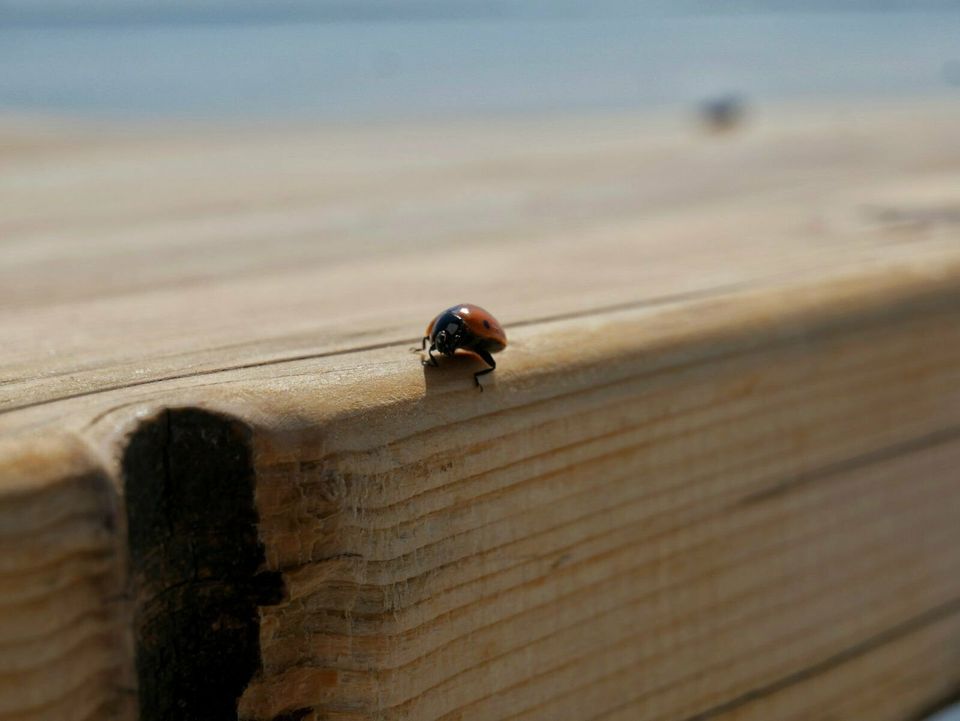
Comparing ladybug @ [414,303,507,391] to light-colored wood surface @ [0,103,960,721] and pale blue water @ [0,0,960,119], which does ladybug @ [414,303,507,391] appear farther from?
pale blue water @ [0,0,960,119]

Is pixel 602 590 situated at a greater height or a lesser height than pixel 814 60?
lesser

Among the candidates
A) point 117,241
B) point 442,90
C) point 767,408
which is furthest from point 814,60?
point 767,408

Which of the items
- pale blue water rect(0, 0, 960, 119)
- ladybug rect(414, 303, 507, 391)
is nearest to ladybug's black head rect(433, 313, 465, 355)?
ladybug rect(414, 303, 507, 391)

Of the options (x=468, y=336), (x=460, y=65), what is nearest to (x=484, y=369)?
(x=468, y=336)

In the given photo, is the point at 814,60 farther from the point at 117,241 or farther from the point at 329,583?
the point at 329,583

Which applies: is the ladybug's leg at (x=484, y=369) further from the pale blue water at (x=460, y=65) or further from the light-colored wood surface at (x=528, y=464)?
the pale blue water at (x=460, y=65)

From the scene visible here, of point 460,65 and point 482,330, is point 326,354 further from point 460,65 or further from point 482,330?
point 460,65

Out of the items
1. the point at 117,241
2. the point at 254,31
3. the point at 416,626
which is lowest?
the point at 416,626
